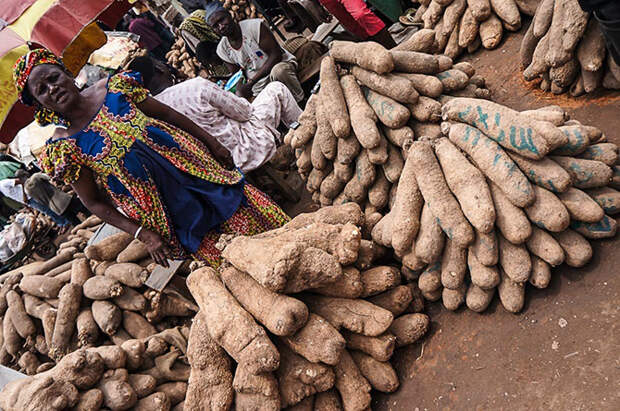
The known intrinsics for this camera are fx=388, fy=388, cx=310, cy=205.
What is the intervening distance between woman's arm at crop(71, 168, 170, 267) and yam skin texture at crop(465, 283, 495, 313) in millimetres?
2370

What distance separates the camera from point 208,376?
229cm

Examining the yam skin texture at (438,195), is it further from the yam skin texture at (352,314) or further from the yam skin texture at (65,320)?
the yam skin texture at (65,320)

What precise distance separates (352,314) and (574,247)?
1.31 m

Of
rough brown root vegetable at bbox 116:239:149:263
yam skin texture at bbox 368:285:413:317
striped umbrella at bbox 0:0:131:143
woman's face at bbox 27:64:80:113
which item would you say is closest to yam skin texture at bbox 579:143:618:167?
yam skin texture at bbox 368:285:413:317

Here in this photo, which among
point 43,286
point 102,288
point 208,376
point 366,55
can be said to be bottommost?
point 208,376

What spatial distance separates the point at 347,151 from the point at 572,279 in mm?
1692

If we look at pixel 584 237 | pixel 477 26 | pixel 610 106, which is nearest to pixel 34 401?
pixel 584 237

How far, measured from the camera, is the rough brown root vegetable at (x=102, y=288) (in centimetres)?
419

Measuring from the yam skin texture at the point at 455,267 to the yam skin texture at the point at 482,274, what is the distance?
0.05 m

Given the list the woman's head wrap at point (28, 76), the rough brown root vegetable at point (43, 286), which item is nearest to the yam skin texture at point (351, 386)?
the woman's head wrap at point (28, 76)

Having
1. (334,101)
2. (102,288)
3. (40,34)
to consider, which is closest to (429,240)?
(334,101)

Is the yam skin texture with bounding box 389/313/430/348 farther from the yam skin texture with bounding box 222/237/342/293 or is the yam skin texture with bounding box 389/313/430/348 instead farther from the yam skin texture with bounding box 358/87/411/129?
the yam skin texture with bounding box 358/87/411/129

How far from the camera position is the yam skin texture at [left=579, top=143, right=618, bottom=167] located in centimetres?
230

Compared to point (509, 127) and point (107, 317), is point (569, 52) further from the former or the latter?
point (107, 317)
